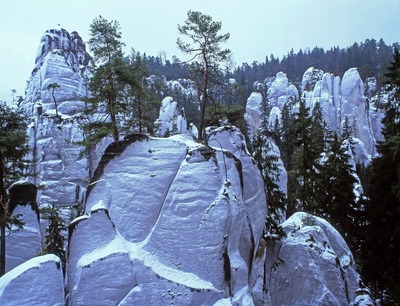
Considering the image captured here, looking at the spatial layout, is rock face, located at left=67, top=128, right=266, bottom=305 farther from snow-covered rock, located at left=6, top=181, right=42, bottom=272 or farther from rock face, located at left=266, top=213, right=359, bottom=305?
snow-covered rock, located at left=6, top=181, right=42, bottom=272

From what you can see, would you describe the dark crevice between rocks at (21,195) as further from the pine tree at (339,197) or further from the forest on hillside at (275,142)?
the pine tree at (339,197)

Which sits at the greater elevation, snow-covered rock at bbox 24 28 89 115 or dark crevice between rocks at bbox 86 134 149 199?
snow-covered rock at bbox 24 28 89 115

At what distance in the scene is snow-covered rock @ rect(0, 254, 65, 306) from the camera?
7.32 meters

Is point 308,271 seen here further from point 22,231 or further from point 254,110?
point 254,110

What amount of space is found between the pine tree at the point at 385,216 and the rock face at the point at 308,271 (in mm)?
4768

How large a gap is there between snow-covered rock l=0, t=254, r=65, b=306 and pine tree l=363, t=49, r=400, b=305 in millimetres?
14117

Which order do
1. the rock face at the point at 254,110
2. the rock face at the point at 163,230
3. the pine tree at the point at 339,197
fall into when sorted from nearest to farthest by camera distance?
the rock face at the point at 163,230 < the pine tree at the point at 339,197 < the rock face at the point at 254,110

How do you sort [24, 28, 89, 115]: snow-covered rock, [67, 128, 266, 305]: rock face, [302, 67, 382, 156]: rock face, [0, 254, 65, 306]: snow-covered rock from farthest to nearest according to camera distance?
[302, 67, 382, 156]: rock face < [24, 28, 89, 115]: snow-covered rock < [67, 128, 266, 305]: rock face < [0, 254, 65, 306]: snow-covered rock

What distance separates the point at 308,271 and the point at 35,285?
8642mm

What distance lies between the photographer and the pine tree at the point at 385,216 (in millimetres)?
16297

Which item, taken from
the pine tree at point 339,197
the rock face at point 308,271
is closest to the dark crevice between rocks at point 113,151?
the rock face at point 308,271

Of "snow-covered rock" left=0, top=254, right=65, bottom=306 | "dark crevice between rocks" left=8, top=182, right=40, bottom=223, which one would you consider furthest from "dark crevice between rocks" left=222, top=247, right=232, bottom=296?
"dark crevice between rocks" left=8, top=182, right=40, bottom=223

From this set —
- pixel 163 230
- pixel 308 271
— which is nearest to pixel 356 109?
pixel 308 271

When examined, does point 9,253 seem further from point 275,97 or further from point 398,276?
point 275,97
